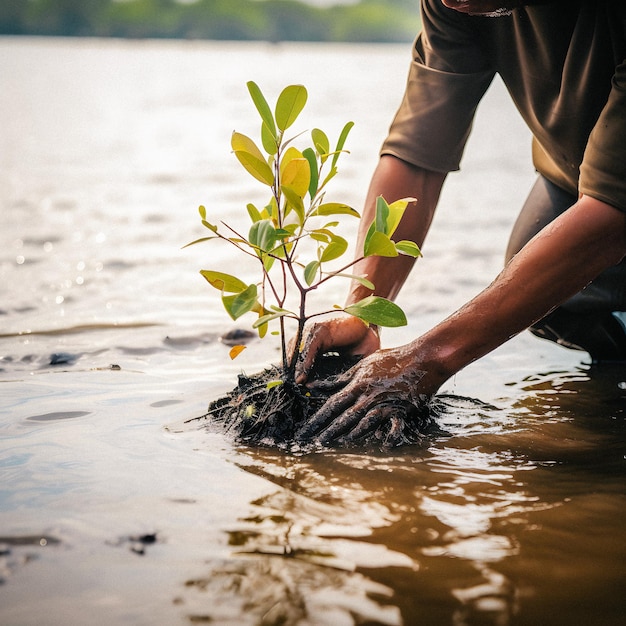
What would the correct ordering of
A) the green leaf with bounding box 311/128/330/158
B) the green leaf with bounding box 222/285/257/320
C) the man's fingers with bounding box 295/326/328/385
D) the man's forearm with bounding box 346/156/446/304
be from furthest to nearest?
the man's forearm with bounding box 346/156/446/304 < the man's fingers with bounding box 295/326/328/385 < the green leaf with bounding box 311/128/330/158 < the green leaf with bounding box 222/285/257/320

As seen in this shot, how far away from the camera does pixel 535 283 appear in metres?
2.18

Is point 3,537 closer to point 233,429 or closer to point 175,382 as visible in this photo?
point 233,429

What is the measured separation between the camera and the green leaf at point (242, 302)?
2002mm

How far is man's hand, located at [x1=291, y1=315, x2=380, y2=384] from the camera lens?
244cm

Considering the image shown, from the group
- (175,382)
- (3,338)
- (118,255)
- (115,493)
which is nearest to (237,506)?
(115,493)

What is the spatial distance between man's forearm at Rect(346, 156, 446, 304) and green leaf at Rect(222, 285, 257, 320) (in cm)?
77

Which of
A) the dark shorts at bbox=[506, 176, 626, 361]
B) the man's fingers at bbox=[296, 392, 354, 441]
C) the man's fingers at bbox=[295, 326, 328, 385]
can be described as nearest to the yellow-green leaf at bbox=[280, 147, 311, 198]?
the man's fingers at bbox=[295, 326, 328, 385]

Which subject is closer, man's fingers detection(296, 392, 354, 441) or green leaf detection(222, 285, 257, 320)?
green leaf detection(222, 285, 257, 320)

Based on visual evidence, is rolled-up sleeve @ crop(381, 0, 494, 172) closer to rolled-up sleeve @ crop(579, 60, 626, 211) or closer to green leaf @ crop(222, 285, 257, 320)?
rolled-up sleeve @ crop(579, 60, 626, 211)

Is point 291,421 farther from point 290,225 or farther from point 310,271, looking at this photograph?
point 290,225

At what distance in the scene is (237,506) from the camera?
1.92m

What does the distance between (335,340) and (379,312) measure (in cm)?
42

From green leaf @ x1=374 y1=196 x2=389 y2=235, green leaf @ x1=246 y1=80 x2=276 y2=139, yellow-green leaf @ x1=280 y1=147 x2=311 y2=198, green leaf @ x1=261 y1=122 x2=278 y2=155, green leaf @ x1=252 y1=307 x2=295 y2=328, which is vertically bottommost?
green leaf @ x1=252 y1=307 x2=295 y2=328

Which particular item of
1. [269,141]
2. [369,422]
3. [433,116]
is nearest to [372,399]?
[369,422]
